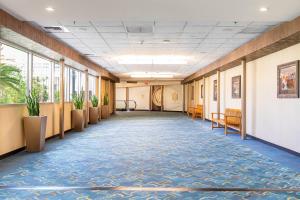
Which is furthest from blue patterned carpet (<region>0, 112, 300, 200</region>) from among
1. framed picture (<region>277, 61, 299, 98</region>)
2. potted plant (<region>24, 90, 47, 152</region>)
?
framed picture (<region>277, 61, 299, 98</region>)

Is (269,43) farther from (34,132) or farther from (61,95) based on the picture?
(61,95)

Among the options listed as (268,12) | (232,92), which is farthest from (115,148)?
(232,92)

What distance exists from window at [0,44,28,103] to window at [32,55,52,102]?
1.81 feet

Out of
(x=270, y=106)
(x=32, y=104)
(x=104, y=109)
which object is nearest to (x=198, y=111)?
(x=104, y=109)

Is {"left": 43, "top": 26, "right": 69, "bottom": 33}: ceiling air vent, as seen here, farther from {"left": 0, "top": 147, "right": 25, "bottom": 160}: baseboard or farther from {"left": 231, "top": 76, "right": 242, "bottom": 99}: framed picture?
{"left": 231, "top": 76, "right": 242, "bottom": 99}: framed picture

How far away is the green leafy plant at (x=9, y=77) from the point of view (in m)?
6.02

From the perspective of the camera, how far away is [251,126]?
9094 mm

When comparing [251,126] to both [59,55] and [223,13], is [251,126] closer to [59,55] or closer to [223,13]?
[223,13]

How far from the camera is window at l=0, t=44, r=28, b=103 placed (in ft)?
20.1

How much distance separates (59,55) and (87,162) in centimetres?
390

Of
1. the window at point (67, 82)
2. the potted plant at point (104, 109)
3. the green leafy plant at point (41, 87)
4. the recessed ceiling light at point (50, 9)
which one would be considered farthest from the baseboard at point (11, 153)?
the potted plant at point (104, 109)

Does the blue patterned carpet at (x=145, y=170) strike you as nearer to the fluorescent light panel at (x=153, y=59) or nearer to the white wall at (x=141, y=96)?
the fluorescent light panel at (x=153, y=59)

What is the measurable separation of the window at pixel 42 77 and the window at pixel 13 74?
552 millimetres

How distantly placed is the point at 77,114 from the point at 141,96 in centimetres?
1789
